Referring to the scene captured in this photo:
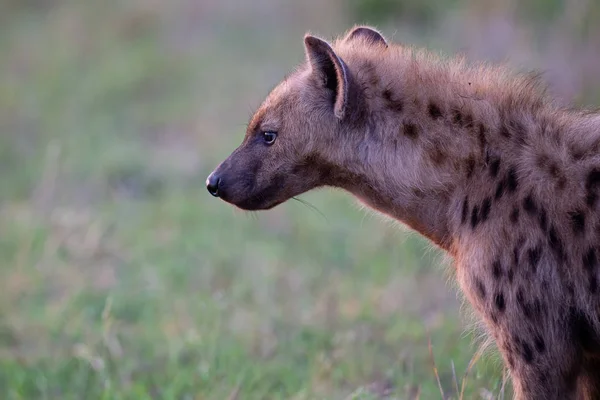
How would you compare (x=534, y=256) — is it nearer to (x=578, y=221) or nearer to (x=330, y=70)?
(x=578, y=221)

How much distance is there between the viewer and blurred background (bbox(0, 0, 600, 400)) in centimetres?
389

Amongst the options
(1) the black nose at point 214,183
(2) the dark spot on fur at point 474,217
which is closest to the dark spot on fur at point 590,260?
(2) the dark spot on fur at point 474,217

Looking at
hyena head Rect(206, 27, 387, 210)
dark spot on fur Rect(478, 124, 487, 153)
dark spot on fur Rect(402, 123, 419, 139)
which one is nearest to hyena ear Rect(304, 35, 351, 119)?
hyena head Rect(206, 27, 387, 210)

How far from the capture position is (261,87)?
26.0 ft

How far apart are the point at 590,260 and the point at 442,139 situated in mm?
568

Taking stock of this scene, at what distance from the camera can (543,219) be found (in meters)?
2.73

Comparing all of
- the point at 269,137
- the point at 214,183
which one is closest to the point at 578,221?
the point at 269,137

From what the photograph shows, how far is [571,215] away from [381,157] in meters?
0.62

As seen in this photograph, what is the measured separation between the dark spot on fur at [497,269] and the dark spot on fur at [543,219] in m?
0.16

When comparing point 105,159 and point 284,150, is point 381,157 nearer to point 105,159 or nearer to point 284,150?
point 284,150

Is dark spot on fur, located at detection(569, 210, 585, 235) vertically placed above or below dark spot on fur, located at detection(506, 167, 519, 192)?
below

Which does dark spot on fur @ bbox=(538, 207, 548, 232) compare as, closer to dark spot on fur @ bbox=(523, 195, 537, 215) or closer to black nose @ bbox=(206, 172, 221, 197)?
dark spot on fur @ bbox=(523, 195, 537, 215)

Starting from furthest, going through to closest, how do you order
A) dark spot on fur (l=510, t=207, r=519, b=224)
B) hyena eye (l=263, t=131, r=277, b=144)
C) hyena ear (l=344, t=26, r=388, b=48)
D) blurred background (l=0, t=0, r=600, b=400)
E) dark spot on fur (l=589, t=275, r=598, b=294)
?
blurred background (l=0, t=0, r=600, b=400)
hyena ear (l=344, t=26, r=388, b=48)
hyena eye (l=263, t=131, r=277, b=144)
dark spot on fur (l=510, t=207, r=519, b=224)
dark spot on fur (l=589, t=275, r=598, b=294)

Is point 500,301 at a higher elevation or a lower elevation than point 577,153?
lower
